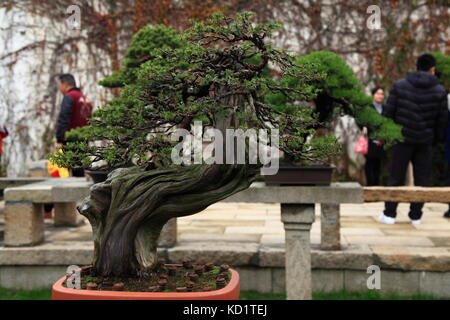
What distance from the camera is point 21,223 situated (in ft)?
14.8

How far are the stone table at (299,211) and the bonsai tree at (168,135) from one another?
114cm

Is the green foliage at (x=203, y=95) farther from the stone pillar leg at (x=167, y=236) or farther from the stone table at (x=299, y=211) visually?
the stone pillar leg at (x=167, y=236)

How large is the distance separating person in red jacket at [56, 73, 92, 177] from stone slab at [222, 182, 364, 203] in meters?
2.51

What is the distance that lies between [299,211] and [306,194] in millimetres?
124

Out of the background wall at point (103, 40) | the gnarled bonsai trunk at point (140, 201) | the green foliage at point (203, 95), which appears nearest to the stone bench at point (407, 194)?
the green foliage at point (203, 95)

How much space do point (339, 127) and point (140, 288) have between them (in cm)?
728

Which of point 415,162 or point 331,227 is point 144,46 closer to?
point 331,227

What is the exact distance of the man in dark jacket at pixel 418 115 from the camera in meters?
5.45

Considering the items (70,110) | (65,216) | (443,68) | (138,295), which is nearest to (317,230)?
(443,68)

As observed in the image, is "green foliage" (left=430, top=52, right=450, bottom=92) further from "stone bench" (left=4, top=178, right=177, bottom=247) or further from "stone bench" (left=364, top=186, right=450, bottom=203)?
"stone bench" (left=4, top=178, right=177, bottom=247)

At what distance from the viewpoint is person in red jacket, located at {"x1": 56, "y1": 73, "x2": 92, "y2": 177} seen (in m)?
5.97

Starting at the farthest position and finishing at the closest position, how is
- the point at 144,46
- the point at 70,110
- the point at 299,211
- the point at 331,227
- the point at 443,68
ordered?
the point at 443,68 → the point at 70,110 → the point at 144,46 → the point at 331,227 → the point at 299,211

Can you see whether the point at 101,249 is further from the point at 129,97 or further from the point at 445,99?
the point at 445,99

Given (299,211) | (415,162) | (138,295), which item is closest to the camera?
(138,295)
